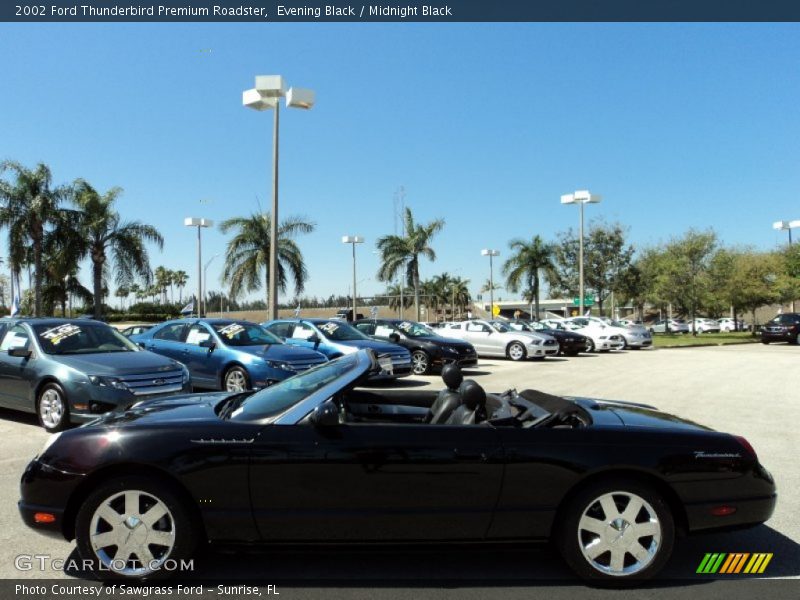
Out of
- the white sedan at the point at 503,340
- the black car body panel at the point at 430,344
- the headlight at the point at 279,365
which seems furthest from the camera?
the white sedan at the point at 503,340

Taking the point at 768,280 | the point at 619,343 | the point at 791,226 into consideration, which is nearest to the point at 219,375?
the point at 619,343

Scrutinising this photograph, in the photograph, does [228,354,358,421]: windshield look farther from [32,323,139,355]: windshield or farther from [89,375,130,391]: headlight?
[32,323,139,355]: windshield

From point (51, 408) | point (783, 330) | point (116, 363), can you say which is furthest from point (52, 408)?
point (783, 330)

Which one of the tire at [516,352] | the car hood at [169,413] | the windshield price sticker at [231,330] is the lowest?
the tire at [516,352]

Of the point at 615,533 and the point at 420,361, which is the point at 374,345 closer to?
the point at 420,361

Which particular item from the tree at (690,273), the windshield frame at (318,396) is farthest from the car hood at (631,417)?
the tree at (690,273)

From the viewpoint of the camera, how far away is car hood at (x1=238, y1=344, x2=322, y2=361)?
33.8 ft

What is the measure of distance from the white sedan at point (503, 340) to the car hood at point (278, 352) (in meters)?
11.2

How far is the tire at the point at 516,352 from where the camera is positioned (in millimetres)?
20562

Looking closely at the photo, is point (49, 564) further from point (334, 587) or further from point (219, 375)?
point (219, 375)

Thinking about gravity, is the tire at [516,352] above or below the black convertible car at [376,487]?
below

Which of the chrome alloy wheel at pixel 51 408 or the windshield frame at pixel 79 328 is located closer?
the chrome alloy wheel at pixel 51 408

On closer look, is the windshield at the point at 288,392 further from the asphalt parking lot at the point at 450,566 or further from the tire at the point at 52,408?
the tire at the point at 52,408

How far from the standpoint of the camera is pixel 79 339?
842 cm
